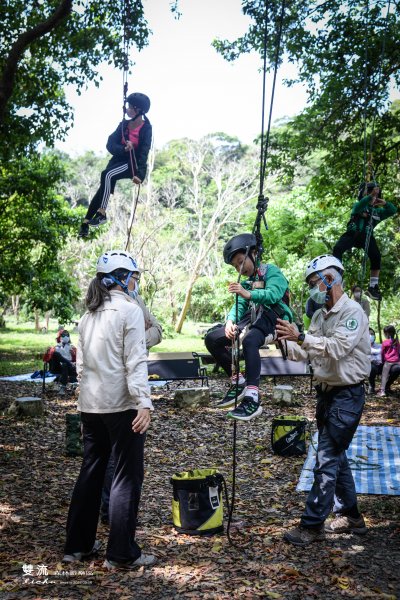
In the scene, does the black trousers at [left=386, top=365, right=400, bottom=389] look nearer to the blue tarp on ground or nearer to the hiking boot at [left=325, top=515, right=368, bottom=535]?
the blue tarp on ground

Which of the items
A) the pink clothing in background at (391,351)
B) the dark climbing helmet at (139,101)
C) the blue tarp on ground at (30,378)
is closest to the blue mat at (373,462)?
the pink clothing in background at (391,351)

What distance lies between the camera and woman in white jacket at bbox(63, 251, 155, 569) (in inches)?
151

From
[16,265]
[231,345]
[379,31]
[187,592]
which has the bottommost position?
[187,592]

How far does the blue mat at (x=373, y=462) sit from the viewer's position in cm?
625

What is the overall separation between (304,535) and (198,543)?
85 cm

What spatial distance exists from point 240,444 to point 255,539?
3479mm

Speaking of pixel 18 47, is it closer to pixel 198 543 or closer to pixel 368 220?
pixel 368 220

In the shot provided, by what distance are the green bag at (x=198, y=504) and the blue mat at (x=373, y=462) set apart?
1.53 m

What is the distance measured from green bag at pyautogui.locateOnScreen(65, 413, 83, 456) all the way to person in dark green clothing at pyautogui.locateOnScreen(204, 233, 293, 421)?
3.18 m

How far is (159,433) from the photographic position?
29.3 ft

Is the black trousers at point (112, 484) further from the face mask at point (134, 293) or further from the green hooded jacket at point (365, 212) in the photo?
the green hooded jacket at point (365, 212)

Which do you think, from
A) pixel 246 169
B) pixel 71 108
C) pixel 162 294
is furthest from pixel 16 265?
pixel 246 169

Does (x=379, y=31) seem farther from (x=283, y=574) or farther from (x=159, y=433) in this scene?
(x=283, y=574)

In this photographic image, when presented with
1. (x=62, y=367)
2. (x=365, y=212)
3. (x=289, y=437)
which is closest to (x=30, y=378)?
(x=62, y=367)
